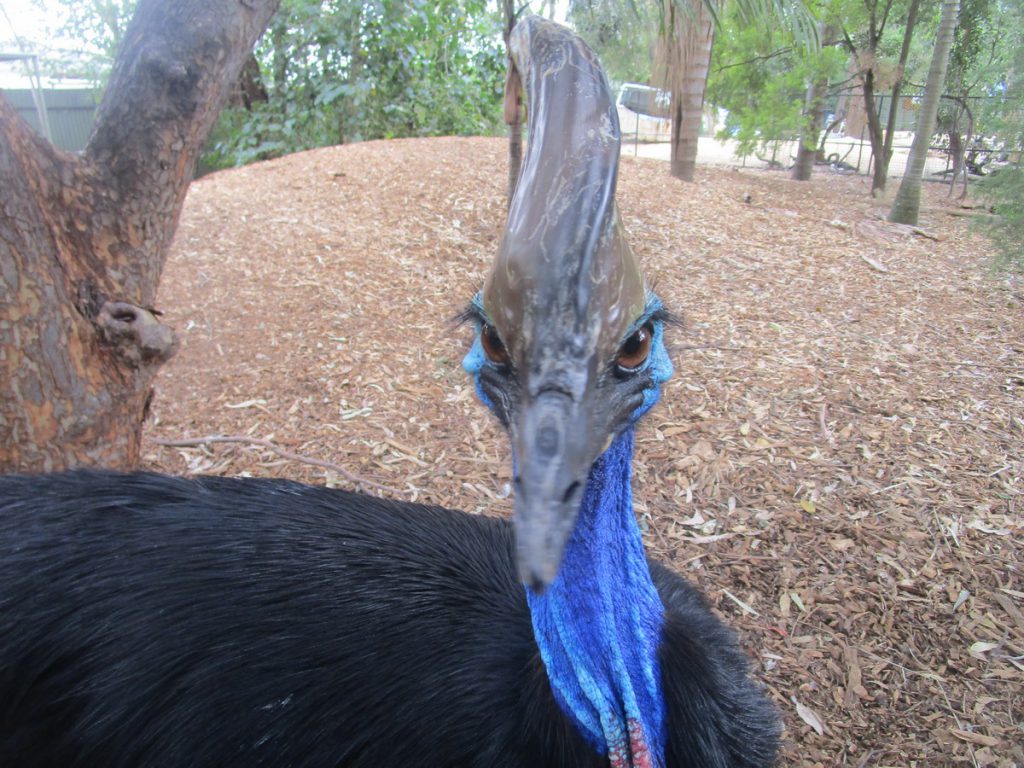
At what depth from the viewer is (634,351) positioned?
1.00 m

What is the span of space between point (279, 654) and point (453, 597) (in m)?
0.32

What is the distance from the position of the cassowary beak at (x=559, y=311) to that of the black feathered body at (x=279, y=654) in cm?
48

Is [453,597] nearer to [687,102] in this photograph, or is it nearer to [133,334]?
[133,334]

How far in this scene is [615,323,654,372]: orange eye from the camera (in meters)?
0.98

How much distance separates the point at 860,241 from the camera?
5.91 meters

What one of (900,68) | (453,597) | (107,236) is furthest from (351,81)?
(453,597)

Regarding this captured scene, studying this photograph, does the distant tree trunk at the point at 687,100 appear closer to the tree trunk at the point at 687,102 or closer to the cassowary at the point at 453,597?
the tree trunk at the point at 687,102

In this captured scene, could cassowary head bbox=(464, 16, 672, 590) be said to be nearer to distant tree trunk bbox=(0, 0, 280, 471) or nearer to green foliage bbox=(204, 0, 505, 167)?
distant tree trunk bbox=(0, 0, 280, 471)

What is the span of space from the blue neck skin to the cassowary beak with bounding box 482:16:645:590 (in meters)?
0.20

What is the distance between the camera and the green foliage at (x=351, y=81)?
7141 millimetres

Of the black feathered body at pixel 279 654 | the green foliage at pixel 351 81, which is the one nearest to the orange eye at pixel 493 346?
the black feathered body at pixel 279 654

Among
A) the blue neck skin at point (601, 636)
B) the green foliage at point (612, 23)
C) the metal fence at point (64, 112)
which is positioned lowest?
the blue neck skin at point (601, 636)

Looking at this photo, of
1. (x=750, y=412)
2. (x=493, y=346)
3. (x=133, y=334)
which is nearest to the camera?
(x=493, y=346)

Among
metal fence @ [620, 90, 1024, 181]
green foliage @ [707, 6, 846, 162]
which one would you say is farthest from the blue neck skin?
metal fence @ [620, 90, 1024, 181]
